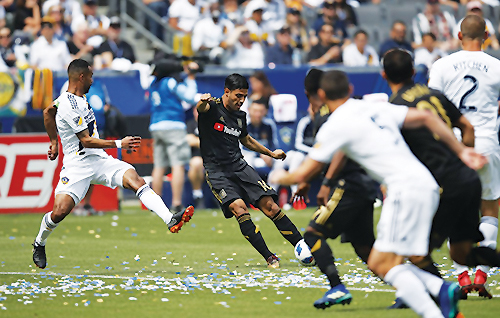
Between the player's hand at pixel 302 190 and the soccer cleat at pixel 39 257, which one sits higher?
the player's hand at pixel 302 190

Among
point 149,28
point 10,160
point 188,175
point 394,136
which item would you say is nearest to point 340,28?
point 149,28

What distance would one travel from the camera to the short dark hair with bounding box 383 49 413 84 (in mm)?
7227

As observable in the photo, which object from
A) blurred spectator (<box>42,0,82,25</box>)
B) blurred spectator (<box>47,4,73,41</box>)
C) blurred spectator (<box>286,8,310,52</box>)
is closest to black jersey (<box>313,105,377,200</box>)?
blurred spectator (<box>47,4,73,41</box>)

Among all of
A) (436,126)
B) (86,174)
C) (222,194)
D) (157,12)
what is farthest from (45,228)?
(157,12)

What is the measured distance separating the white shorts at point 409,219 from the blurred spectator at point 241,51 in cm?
1380

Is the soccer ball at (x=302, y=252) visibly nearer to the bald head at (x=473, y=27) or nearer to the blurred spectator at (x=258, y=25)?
the bald head at (x=473, y=27)

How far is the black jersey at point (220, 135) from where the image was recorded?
10656mm

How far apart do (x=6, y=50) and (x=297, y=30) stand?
263 inches

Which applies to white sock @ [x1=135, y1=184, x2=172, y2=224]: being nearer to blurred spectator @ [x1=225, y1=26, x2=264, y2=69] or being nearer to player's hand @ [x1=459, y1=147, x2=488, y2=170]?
player's hand @ [x1=459, y1=147, x2=488, y2=170]

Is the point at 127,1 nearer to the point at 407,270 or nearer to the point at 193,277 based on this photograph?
the point at 193,277

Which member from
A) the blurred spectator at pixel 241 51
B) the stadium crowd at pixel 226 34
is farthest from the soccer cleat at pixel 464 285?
the blurred spectator at pixel 241 51

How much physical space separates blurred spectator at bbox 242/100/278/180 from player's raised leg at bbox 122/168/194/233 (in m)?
6.79

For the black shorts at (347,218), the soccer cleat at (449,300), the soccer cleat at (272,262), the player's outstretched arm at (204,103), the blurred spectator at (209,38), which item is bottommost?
the soccer cleat at (272,262)

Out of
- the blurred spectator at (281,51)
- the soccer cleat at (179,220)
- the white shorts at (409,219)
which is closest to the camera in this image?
the white shorts at (409,219)
